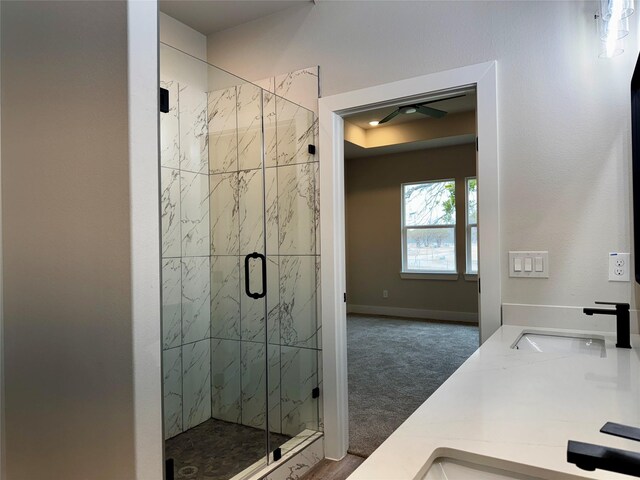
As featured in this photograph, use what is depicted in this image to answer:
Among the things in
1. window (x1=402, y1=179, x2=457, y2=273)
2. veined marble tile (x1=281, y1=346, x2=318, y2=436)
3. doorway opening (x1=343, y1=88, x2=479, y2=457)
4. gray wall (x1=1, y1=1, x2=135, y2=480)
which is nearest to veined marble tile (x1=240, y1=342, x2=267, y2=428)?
veined marble tile (x1=281, y1=346, x2=318, y2=436)

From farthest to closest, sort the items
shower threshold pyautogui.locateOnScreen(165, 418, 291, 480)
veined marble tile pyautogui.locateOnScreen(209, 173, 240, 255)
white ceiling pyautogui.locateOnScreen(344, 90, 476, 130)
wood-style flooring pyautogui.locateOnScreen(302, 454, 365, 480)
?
white ceiling pyautogui.locateOnScreen(344, 90, 476, 130), veined marble tile pyautogui.locateOnScreen(209, 173, 240, 255), wood-style flooring pyautogui.locateOnScreen(302, 454, 365, 480), shower threshold pyautogui.locateOnScreen(165, 418, 291, 480)

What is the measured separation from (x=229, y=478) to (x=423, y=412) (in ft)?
5.32

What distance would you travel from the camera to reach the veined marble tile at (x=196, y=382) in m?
2.61

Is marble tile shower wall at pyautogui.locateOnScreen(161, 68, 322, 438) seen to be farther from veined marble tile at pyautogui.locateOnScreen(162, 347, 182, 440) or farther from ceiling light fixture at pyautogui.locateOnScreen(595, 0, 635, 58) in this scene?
ceiling light fixture at pyautogui.locateOnScreen(595, 0, 635, 58)

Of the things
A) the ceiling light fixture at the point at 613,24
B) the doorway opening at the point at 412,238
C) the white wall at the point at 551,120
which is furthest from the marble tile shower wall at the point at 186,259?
the ceiling light fixture at the point at 613,24

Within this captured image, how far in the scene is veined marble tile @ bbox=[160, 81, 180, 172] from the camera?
2.39 meters

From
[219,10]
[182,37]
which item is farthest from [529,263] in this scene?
[182,37]

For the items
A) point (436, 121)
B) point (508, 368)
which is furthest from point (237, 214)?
point (436, 121)

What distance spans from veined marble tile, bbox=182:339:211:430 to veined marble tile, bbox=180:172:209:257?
0.62 metres

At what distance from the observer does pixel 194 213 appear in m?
2.67

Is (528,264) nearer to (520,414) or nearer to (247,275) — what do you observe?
(520,414)

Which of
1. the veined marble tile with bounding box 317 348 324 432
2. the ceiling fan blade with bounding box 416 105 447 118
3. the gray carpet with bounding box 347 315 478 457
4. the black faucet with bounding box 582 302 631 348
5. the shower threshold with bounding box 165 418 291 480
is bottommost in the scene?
the gray carpet with bounding box 347 315 478 457

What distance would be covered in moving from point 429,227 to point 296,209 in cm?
434

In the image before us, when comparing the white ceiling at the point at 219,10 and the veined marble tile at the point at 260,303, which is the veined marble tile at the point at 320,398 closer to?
the veined marble tile at the point at 260,303
